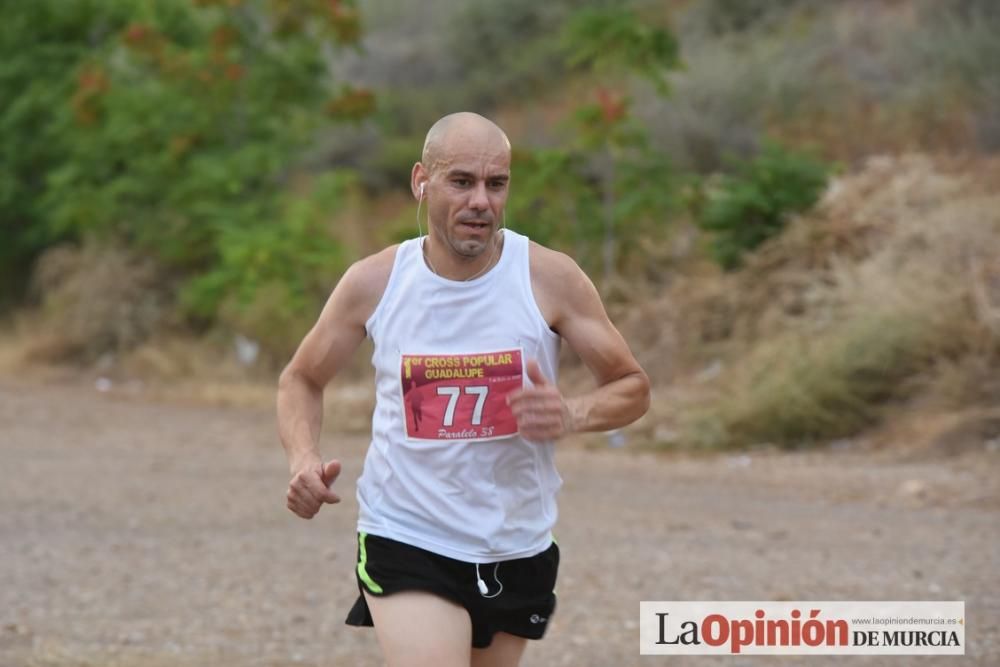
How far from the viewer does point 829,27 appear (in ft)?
73.8

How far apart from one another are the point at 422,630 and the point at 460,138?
3.81 ft

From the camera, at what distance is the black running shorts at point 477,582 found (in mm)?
3707

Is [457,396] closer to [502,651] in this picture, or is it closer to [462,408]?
[462,408]

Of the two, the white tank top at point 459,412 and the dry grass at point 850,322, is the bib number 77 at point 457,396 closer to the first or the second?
the white tank top at point 459,412

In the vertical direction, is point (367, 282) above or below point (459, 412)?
above

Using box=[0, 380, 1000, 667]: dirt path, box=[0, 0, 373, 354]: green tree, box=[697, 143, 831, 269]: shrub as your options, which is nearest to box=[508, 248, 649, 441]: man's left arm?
box=[0, 380, 1000, 667]: dirt path

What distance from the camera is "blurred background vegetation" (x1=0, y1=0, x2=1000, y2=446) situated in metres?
12.6

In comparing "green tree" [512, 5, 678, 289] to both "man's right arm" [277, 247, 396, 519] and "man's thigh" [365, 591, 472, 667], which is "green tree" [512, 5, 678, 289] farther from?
"man's thigh" [365, 591, 472, 667]

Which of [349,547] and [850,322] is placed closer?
[349,547]

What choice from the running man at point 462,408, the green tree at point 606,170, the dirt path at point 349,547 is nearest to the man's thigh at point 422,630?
the running man at point 462,408

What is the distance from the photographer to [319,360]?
3916 millimetres

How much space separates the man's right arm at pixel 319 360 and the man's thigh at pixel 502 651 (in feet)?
1.81

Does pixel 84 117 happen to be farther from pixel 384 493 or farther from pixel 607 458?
Result: pixel 384 493

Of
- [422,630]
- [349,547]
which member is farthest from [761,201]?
[422,630]
